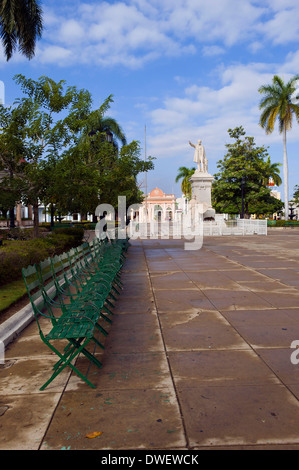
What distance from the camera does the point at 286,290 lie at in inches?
323

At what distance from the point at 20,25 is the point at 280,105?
2791cm

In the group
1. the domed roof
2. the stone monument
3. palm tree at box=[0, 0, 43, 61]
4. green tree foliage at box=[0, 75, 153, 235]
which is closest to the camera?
green tree foliage at box=[0, 75, 153, 235]

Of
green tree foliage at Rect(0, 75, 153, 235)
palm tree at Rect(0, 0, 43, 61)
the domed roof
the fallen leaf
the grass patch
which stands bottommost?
the fallen leaf

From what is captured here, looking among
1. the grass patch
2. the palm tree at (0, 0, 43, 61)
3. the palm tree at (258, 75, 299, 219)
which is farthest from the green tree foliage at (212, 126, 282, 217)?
the grass patch

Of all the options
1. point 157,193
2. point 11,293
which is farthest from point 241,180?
point 157,193

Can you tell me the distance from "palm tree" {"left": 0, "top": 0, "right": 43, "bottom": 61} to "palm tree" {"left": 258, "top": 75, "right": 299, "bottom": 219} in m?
26.3

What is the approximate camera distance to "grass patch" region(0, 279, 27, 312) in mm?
6605

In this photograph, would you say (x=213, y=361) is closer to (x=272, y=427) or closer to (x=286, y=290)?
(x=272, y=427)

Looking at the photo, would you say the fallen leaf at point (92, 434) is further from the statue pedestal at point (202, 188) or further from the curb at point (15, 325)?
the statue pedestal at point (202, 188)

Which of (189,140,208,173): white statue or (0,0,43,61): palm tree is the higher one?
(0,0,43,61): palm tree

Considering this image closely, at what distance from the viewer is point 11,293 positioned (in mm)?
7438

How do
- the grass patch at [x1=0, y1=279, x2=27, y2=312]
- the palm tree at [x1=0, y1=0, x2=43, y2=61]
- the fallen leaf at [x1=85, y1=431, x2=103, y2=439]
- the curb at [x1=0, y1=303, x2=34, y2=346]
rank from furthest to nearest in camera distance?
the palm tree at [x1=0, y1=0, x2=43, y2=61]
the grass patch at [x1=0, y1=279, x2=27, y2=312]
the curb at [x1=0, y1=303, x2=34, y2=346]
the fallen leaf at [x1=85, y1=431, x2=103, y2=439]

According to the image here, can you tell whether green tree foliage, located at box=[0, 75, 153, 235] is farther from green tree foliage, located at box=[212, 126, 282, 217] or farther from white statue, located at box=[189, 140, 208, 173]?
green tree foliage, located at box=[212, 126, 282, 217]

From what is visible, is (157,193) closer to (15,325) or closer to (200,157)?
(200,157)
